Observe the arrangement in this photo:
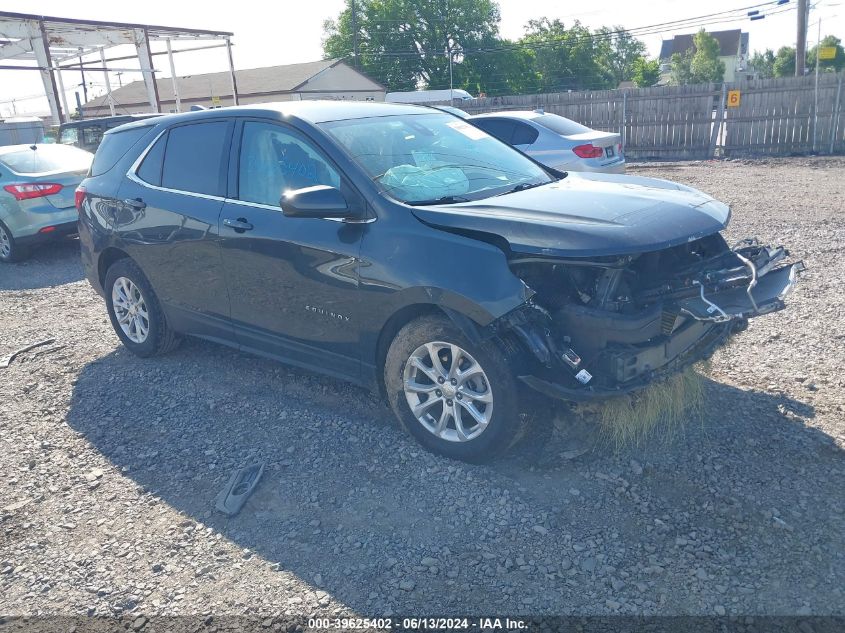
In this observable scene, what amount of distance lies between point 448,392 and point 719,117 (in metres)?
18.9

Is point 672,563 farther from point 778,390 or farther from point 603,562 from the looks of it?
point 778,390

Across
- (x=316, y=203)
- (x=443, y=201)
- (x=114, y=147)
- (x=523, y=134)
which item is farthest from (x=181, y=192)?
(x=523, y=134)

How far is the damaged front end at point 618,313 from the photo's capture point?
3.56 m

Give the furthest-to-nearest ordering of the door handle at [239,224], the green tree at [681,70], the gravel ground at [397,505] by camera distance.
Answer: the green tree at [681,70]
the door handle at [239,224]
the gravel ground at [397,505]

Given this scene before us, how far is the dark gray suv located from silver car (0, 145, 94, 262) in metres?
5.43

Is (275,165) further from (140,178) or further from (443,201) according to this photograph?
(140,178)

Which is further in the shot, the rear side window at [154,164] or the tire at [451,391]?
the rear side window at [154,164]

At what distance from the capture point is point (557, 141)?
1107cm

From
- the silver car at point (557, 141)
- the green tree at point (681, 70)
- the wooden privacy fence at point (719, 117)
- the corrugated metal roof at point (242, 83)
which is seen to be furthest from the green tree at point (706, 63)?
the silver car at point (557, 141)

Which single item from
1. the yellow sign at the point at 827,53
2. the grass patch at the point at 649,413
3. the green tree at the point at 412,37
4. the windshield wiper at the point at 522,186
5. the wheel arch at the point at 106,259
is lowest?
the grass patch at the point at 649,413

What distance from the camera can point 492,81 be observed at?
62.9m

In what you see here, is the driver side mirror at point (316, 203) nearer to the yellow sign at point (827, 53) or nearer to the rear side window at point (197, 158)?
the rear side window at point (197, 158)

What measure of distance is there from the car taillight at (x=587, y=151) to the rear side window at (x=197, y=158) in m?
6.98

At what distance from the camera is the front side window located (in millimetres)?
4371
